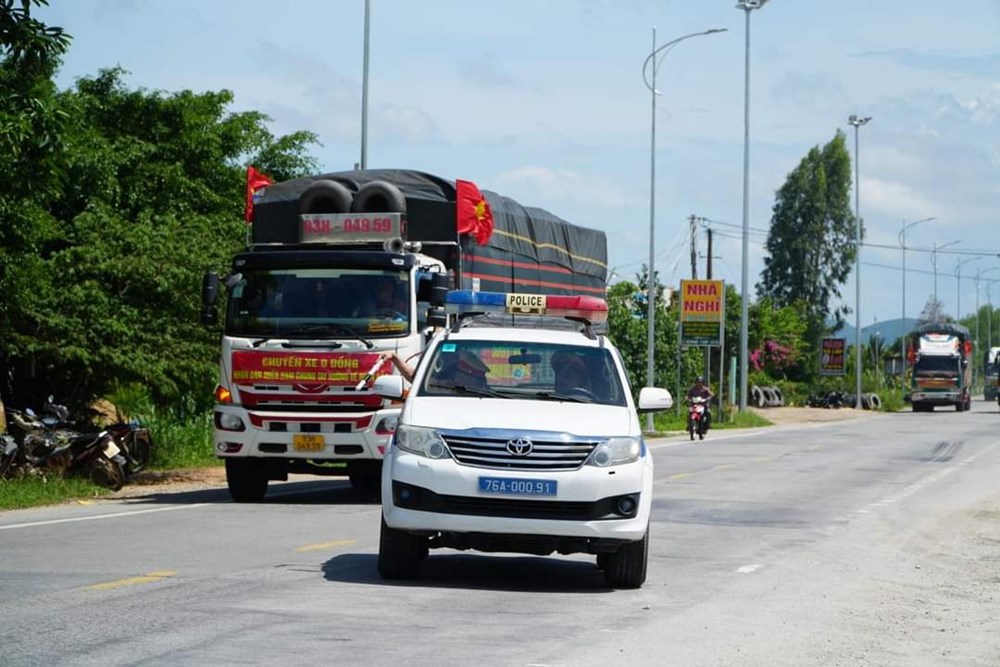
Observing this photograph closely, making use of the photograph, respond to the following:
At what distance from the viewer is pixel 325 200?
19.9 meters

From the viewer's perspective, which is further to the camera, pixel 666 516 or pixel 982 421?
pixel 982 421

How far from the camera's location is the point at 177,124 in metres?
33.8

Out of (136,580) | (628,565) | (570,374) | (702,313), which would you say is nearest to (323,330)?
(570,374)

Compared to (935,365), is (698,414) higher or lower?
lower

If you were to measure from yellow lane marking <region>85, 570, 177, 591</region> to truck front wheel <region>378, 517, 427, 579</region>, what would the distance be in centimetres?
151

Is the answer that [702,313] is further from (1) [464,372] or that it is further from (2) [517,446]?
(2) [517,446]

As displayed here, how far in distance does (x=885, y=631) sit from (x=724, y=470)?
1841 cm

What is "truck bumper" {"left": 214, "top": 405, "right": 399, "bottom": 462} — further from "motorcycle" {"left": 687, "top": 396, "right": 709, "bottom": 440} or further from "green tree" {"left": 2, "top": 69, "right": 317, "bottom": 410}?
"motorcycle" {"left": 687, "top": 396, "right": 709, "bottom": 440}

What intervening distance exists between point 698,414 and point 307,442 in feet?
81.6

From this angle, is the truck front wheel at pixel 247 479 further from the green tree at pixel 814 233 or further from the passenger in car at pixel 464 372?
the green tree at pixel 814 233

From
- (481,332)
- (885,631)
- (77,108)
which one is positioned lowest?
(885,631)

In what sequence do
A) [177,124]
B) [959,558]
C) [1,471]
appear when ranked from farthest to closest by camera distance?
1. [177,124]
2. [1,471]
3. [959,558]

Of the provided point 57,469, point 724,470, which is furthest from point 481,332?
point 724,470

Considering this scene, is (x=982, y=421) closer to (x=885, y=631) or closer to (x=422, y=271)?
(x=422, y=271)
